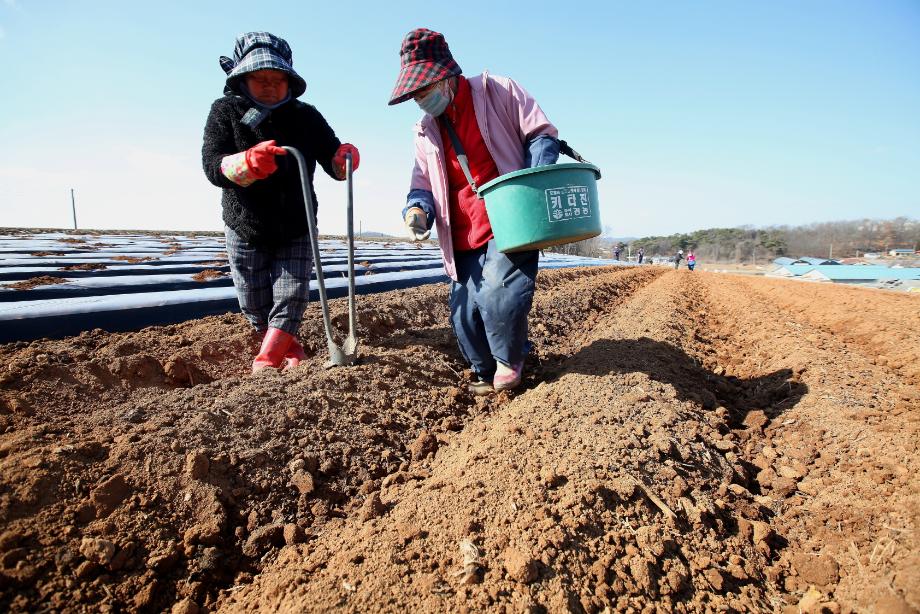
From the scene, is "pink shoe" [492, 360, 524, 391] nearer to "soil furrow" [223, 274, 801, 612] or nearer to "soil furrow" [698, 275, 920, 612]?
"soil furrow" [223, 274, 801, 612]

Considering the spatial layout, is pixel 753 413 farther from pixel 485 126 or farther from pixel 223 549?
pixel 223 549

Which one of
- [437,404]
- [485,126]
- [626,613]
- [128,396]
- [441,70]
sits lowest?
[626,613]

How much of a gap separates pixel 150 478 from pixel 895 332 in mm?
4847

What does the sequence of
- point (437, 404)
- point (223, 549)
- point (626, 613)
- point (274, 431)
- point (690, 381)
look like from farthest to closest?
point (690, 381)
point (437, 404)
point (274, 431)
point (223, 549)
point (626, 613)

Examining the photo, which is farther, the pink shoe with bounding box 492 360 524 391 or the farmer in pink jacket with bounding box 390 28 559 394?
the pink shoe with bounding box 492 360 524 391

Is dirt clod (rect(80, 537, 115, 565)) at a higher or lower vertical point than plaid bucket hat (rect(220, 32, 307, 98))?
lower

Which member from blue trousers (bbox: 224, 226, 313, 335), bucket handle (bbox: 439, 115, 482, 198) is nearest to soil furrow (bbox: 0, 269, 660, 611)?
blue trousers (bbox: 224, 226, 313, 335)

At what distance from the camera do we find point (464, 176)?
235 cm

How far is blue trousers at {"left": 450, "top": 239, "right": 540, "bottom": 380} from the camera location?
88.0 inches

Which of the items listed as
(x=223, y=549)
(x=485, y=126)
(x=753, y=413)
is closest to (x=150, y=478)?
(x=223, y=549)

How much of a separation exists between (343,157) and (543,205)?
107 centimetres

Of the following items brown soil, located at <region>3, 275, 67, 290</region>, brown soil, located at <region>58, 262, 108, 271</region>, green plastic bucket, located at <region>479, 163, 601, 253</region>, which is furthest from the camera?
brown soil, located at <region>58, 262, 108, 271</region>

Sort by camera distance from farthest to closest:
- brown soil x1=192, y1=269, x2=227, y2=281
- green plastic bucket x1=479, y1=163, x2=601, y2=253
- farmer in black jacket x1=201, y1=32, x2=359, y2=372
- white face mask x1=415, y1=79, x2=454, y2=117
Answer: brown soil x1=192, y1=269, x2=227, y2=281
white face mask x1=415, y1=79, x2=454, y2=117
farmer in black jacket x1=201, y1=32, x2=359, y2=372
green plastic bucket x1=479, y1=163, x2=601, y2=253

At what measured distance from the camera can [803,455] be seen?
5.76 feet
